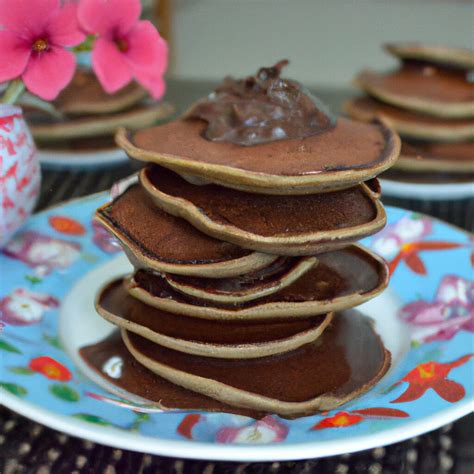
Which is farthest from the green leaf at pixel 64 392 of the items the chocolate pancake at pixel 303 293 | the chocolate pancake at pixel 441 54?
the chocolate pancake at pixel 441 54

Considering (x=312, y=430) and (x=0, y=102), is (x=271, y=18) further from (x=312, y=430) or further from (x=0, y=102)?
(x=312, y=430)

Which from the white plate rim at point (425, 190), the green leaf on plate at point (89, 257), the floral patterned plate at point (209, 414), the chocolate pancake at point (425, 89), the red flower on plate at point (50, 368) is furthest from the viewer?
the chocolate pancake at point (425, 89)

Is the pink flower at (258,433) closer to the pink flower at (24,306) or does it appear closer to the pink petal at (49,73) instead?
the pink flower at (24,306)

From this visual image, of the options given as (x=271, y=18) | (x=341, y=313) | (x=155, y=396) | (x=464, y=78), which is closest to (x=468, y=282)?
(x=341, y=313)

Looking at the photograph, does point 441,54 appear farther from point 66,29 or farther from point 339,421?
point 339,421

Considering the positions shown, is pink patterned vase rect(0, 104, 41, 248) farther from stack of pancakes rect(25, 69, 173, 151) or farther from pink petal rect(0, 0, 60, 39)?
stack of pancakes rect(25, 69, 173, 151)

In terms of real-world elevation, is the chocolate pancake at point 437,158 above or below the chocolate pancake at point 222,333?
below

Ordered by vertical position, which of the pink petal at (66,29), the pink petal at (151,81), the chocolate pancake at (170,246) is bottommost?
the chocolate pancake at (170,246)
